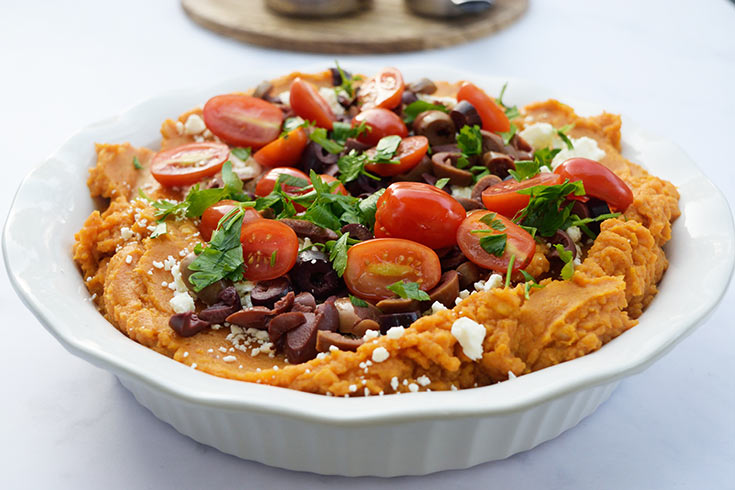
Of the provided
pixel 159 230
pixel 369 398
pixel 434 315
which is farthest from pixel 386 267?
pixel 159 230

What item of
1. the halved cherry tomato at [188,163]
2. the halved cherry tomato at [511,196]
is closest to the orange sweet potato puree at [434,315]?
the halved cherry tomato at [188,163]

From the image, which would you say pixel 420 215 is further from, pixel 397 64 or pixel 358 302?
pixel 397 64

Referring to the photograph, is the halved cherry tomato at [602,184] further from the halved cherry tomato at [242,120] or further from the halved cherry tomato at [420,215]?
the halved cherry tomato at [242,120]

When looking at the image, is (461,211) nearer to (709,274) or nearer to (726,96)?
(709,274)

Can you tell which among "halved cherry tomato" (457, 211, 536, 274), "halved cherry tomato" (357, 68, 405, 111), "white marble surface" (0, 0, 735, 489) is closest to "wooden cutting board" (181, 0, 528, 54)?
"white marble surface" (0, 0, 735, 489)

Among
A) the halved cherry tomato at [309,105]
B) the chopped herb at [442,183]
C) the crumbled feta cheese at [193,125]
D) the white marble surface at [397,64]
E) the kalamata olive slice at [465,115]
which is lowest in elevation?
the white marble surface at [397,64]

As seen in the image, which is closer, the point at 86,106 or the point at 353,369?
the point at 353,369

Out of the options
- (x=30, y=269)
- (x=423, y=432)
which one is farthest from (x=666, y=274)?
(x=30, y=269)
